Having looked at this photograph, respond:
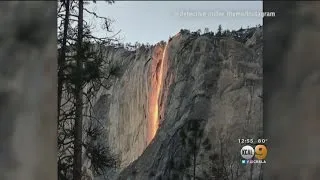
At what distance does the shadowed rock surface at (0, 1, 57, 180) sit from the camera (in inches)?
Result: 124

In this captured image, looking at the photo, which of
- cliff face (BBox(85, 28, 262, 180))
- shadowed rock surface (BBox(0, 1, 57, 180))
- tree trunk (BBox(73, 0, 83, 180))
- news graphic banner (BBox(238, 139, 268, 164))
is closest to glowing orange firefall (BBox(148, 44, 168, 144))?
cliff face (BBox(85, 28, 262, 180))

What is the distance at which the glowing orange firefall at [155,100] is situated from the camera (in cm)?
368

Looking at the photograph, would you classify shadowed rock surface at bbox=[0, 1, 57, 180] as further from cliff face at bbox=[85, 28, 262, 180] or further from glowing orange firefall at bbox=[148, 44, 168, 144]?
glowing orange firefall at bbox=[148, 44, 168, 144]

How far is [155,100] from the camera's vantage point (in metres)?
3.71

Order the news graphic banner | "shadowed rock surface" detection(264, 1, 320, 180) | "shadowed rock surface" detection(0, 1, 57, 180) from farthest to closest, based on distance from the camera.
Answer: the news graphic banner < "shadowed rock surface" detection(264, 1, 320, 180) < "shadowed rock surface" detection(0, 1, 57, 180)

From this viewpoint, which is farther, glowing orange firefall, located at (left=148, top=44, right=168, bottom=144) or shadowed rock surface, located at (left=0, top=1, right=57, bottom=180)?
glowing orange firefall, located at (left=148, top=44, right=168, bottom=144)

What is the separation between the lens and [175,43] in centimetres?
367

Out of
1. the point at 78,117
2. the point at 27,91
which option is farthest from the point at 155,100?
the point at 27,91

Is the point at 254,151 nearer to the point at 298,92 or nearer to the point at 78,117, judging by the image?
the point at 298,92

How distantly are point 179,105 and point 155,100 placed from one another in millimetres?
174

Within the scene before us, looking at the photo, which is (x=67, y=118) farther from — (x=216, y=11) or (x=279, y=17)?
(x=279, y=17)

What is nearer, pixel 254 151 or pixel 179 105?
pixel 254 151

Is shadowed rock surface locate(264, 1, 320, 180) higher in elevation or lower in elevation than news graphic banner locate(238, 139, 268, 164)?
higher

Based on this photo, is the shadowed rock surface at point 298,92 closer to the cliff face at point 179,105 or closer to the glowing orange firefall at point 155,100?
the cliff face at point 179,105
